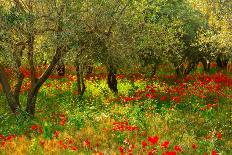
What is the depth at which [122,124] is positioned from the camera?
565 inches

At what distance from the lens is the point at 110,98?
20.7 metres

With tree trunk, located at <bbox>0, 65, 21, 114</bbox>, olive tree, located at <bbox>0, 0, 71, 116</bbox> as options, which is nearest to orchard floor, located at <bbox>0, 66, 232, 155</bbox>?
tree trunk, located at <bbox>0, 65, 21, 114</bbox>

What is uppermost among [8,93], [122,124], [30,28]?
[30,28]

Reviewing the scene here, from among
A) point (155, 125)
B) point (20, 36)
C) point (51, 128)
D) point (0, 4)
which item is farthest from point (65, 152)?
point (0, 4)

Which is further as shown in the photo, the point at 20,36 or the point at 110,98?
the point at 110,98

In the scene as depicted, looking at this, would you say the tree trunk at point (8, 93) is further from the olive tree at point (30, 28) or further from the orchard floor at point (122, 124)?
the orchard floor at point (122, 124)

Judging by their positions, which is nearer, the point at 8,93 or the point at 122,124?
the point at 122,124

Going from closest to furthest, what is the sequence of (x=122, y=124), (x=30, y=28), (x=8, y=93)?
(x=122, y=124) < (x=30, y=28) < (x=8, y=93)

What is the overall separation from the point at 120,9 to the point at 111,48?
1.79 m

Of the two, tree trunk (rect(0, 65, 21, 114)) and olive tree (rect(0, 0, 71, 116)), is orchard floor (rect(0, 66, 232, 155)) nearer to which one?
tree trunk (rect(0, 65, 21, 114))

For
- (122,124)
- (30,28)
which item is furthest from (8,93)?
(122,124)

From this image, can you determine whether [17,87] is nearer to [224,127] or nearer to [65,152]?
[65,152]

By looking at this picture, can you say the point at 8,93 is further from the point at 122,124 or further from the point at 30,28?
the point at 122,124

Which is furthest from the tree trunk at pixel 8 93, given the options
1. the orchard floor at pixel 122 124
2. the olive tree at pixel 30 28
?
the orchard floor at pixel 122 124
